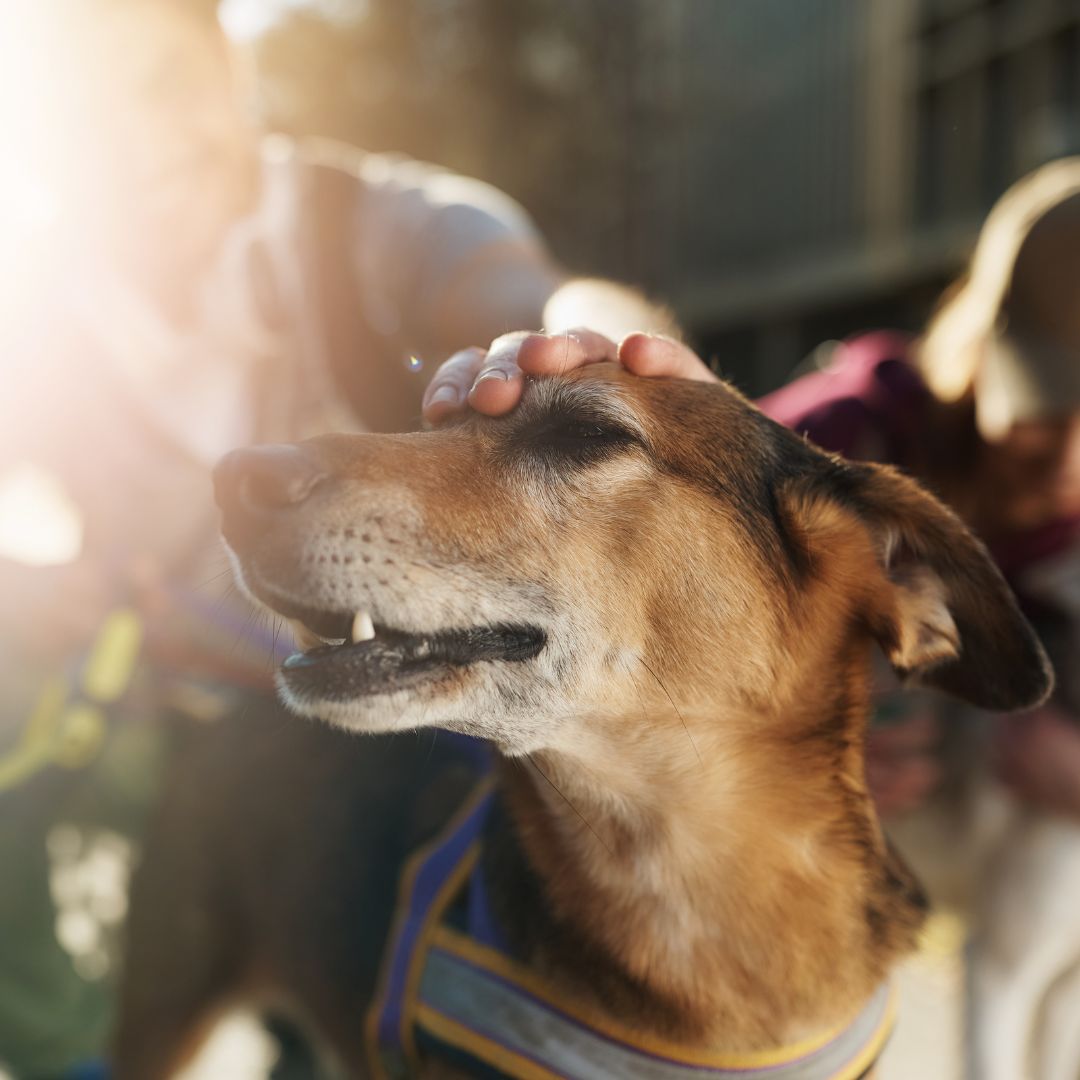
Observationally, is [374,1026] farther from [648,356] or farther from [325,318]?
[325,318]

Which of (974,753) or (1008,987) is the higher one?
(974,753)

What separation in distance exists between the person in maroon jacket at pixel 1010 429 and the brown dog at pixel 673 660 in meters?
0.96

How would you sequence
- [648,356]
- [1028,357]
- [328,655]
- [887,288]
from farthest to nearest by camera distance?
[887,288] < [1028,357] < [648,356] < [328,655]

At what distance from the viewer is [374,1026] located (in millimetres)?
1873

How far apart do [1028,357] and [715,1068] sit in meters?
1.76

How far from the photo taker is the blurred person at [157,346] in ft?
8.19

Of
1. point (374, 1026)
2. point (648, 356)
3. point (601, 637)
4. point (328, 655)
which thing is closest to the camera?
point (328, 655)

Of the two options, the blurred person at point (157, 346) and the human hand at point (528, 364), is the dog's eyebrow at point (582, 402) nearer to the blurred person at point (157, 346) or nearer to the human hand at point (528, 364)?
the human hand at point (528, 364)

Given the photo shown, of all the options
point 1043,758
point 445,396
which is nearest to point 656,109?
point 1043,758

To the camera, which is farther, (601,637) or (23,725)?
(23,725)

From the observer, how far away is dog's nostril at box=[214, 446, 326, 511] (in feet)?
4.84

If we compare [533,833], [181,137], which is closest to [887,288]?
[181,137]

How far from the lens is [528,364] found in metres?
1.68

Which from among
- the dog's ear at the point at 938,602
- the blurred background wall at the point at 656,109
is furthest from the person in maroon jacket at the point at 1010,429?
the blurred background wall at the point at 656,109
